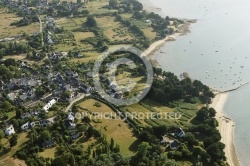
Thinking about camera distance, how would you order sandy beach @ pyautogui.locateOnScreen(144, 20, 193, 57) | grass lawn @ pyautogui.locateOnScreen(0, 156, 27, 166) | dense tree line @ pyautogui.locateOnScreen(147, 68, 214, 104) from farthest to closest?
sandy beach @ pyautogui.locateOnScreen(144, 20, 193, 57) < dense tree line @ pyautogui.locateOnScreen(147, 68, 214, 104) < grass lawn @ pyautogui.locateOnScreen(0, 156, 27, 166)

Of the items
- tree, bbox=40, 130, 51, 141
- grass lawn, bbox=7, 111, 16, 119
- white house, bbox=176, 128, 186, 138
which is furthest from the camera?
grass lawn, bbox=7, 111, 16, 119

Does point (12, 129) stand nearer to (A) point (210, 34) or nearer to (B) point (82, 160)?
(B) point (82, 160)

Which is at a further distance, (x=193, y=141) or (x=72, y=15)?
(x=72, y=15)

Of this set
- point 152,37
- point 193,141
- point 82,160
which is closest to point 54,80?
point 82,160

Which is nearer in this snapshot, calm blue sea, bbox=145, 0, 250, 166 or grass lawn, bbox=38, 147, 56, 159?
grass lawn, bbox=38, 147, 56, 159

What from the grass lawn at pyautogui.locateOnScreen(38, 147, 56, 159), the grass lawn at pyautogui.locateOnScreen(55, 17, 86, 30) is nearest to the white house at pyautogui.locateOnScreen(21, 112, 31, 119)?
the grass lawn at pyautogui.locateOnScreen(38, 147, 56, 159)

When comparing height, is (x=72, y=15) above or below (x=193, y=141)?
above

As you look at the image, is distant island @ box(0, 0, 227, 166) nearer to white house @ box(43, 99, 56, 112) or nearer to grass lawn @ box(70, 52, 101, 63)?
white house @ box(43, 99, 56, 112)
